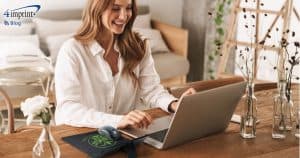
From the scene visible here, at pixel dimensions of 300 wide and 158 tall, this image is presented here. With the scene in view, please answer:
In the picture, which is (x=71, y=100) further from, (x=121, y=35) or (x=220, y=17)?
(x=220, y=17)

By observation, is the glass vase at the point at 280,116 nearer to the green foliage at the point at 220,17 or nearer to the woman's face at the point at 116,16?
the woman's face at the point at 116,16

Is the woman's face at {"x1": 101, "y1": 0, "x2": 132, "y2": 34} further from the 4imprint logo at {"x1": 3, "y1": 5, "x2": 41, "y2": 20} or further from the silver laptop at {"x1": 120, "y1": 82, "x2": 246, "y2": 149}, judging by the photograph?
the 4imprint logo at {"x1": 3, "y1": 5, "x2": 41, "y2": 20}

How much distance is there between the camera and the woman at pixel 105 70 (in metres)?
2.15

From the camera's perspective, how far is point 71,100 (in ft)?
6.98

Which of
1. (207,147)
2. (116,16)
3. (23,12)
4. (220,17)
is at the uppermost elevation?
(116,16)

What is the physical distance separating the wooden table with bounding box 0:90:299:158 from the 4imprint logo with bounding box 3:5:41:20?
2.81m

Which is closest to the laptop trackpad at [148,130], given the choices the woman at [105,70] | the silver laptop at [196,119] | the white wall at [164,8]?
the silver laptop at [196,119]

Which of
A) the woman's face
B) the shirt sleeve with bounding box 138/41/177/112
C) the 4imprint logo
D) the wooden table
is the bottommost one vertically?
the wooden table

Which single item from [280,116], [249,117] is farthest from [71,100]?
[280,116]

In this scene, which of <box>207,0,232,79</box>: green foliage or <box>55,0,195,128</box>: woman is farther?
<box>207,0,232,79</box>: green foliage

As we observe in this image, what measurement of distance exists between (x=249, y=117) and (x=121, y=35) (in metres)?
0.72

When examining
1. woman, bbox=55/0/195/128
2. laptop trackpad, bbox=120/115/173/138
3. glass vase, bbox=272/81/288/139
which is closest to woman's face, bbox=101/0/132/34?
woman, bbox=55/0/195/128

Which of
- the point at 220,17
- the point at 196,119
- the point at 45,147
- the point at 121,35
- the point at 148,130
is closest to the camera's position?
the point at 45,147

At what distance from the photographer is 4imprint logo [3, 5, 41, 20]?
4.57 metres
